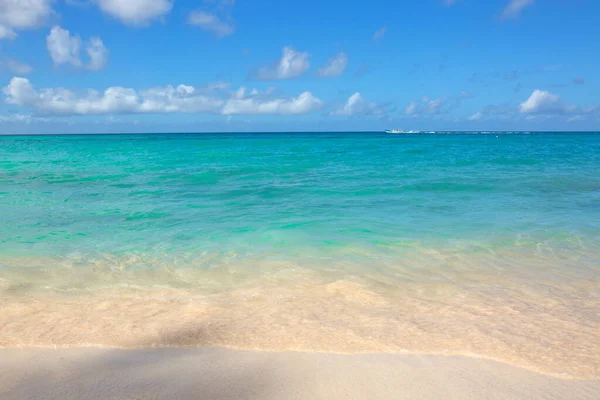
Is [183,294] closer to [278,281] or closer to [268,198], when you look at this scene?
[278,281]

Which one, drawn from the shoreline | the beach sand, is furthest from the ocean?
the beach sand

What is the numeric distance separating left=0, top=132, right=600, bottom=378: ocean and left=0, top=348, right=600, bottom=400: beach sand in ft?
0.72

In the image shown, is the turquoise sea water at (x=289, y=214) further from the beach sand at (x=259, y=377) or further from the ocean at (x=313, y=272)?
the beach sand at (x=259, y=377)

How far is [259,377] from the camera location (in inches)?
156

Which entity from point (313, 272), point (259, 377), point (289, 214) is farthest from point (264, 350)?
point (289, 214)

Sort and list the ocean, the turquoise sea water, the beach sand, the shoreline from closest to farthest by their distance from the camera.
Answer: the beach sand
the shoreline
the ocean
the turquoise sea water

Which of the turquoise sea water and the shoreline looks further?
the turquoise sea water

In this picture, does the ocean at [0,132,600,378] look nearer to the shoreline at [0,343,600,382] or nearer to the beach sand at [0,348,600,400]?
the shoreline at [0,343,600,382]

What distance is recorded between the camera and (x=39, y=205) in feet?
42.6

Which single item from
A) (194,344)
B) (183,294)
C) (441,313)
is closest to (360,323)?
(441,313)

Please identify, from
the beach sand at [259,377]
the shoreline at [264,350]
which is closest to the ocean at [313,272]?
the shoreline at [264,350]

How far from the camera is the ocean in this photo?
4.79 meters

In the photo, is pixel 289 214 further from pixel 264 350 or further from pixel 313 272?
pixel 264 350

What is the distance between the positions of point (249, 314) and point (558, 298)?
4.18 m
